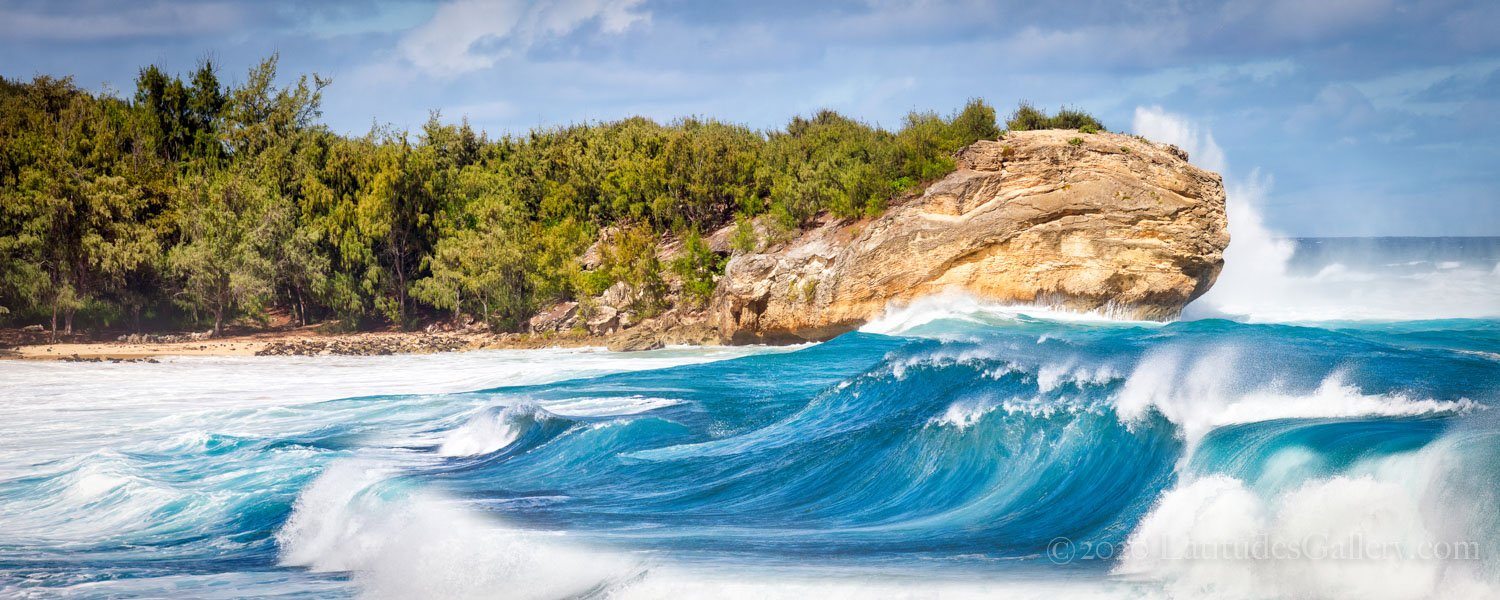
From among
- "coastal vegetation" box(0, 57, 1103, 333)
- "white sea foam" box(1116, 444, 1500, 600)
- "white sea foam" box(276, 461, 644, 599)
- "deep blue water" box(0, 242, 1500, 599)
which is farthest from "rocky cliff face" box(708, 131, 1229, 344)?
"white sea foam" box(1116, 444, 1500, 600)

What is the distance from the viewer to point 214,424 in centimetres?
1683

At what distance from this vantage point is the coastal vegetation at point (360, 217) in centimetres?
3266

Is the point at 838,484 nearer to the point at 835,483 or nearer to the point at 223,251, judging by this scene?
the point at 835,483

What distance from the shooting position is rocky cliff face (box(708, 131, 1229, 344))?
25500mm

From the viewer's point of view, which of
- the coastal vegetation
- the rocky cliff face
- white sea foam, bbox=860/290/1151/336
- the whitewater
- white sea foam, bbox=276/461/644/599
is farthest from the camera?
the coastal vegetation

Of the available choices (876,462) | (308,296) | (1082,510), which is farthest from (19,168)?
(1082,510)

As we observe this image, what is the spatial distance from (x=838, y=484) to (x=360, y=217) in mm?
28677

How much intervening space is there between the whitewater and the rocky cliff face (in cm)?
757

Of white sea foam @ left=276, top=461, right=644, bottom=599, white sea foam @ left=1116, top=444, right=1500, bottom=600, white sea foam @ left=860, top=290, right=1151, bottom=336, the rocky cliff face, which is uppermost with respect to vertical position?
the rocky cliff face

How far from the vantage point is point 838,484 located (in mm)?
11266

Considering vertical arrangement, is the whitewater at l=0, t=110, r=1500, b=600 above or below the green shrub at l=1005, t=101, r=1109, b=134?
below

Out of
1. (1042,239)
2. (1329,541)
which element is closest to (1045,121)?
(1042,239)

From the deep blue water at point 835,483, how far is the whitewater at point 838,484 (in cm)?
4

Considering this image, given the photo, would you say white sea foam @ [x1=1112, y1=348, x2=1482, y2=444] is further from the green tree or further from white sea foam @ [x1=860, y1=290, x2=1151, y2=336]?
the green tree
